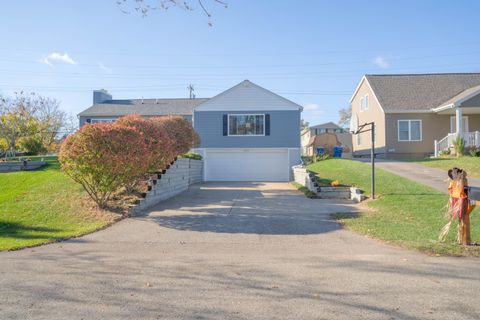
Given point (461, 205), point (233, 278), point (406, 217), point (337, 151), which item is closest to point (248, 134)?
point (337, 151)

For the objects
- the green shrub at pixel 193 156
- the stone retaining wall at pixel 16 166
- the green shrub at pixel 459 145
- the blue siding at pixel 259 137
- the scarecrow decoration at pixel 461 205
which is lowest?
the scarecrow decoration at pixel 461 205

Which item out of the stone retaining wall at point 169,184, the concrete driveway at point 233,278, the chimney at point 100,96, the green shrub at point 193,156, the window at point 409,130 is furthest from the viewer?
the chimney at point 100,96

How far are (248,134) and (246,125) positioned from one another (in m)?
0.58

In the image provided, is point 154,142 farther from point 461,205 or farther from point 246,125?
point 246,125

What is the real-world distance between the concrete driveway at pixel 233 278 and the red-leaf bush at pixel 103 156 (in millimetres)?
2171

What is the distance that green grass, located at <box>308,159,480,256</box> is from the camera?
287 inches

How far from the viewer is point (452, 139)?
22.8 metres

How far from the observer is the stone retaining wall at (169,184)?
12225 millimetres

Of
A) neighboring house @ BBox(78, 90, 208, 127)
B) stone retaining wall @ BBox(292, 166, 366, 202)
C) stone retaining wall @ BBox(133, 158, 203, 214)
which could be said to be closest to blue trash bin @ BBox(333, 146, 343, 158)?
stone retaining wall @ BBox(133, 158, 203, 214)

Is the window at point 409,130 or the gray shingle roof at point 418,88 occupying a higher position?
the gray shingle roof at point 418,88

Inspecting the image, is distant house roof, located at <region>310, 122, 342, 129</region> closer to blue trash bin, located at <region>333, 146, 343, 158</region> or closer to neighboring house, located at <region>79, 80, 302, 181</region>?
blue trash bin, located at <region>333, 146, 343, 158</region>

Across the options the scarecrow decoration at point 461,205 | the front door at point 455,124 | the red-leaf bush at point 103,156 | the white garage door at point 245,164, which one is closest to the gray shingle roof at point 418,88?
the front door at point 455,124

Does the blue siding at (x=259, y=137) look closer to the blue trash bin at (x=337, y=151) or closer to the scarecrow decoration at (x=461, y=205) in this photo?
the blue trash bin at (x=337, y=151)

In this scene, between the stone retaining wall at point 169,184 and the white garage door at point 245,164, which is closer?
the stone retaining wall at point 169,184
